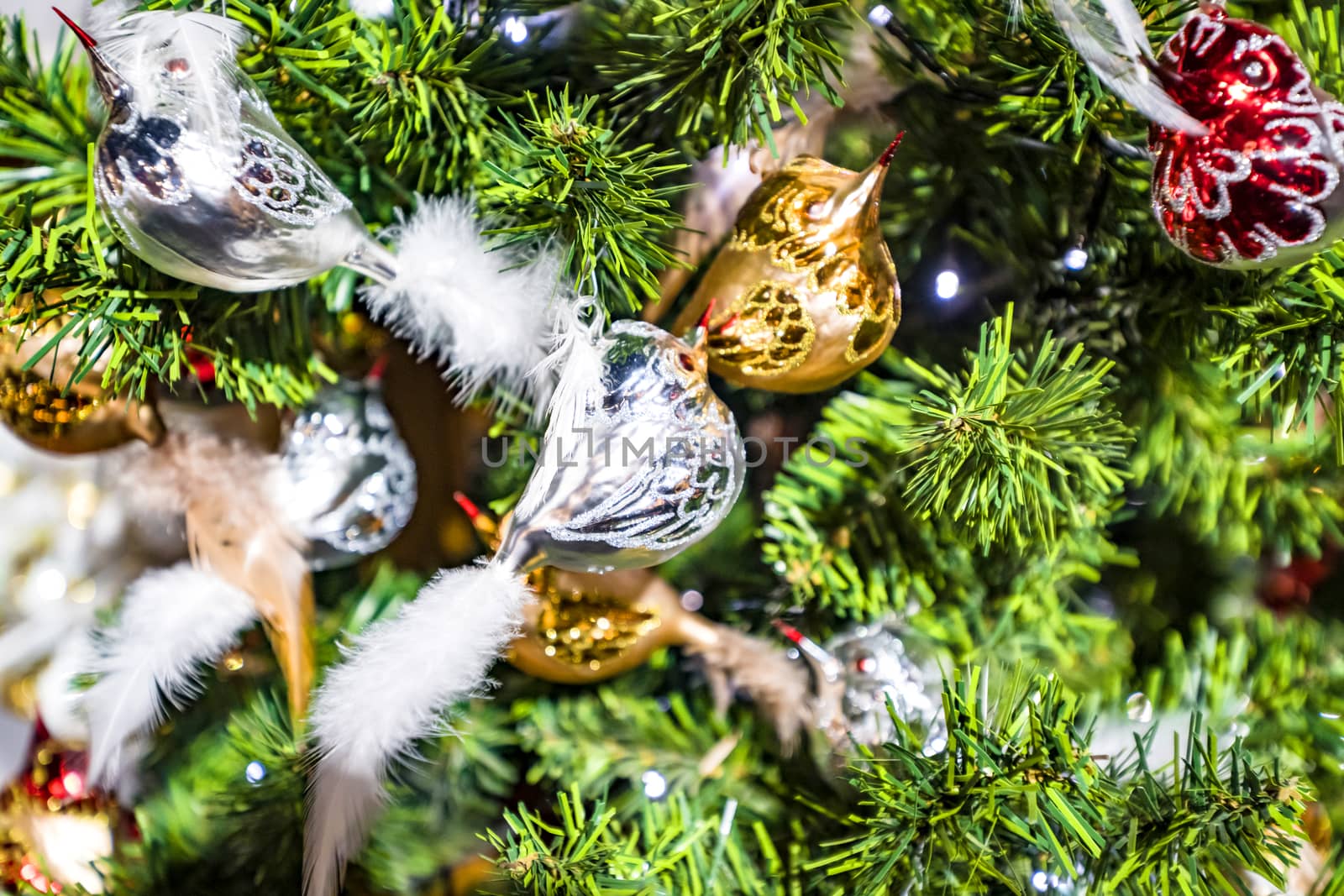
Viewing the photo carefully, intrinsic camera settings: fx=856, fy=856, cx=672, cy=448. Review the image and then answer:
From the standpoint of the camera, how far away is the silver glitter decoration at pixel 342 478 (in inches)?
18.0

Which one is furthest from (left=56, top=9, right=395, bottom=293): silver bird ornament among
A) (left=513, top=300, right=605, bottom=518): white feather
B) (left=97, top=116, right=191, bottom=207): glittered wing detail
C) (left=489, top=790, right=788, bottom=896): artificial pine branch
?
(left=489, top=790, right=788, bottom=896): artificial pine branch

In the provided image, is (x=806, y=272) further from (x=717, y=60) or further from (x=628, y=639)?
(x=628, y=639)

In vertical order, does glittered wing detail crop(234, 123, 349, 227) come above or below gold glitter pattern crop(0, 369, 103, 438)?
above

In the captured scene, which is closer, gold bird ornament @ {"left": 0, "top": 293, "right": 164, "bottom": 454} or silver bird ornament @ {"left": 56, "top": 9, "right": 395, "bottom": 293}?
silver bird ornament @ {"left": 56, "top": 9, "right": 395, "bottom": 293}

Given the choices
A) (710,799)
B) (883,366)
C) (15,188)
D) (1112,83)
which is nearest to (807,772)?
(710,799)

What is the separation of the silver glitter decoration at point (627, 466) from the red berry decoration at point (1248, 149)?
7.5 inches

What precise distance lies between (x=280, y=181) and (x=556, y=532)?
0.16m

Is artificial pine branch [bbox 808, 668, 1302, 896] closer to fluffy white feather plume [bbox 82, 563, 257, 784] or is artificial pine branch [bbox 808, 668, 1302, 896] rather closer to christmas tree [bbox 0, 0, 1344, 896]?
christmas tree [bbox 0, 0, 1344, 896]

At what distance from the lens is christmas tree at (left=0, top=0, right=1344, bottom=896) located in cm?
32

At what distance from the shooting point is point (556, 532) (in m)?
0.33

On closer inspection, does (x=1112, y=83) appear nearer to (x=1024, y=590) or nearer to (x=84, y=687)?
(x=1024, y=590)

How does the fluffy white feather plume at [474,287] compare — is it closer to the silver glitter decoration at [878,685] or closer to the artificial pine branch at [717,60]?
the artificial pine branch at [717,60]

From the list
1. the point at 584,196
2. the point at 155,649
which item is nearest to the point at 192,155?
the point at 584,196

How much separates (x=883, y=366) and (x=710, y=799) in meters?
0.25
